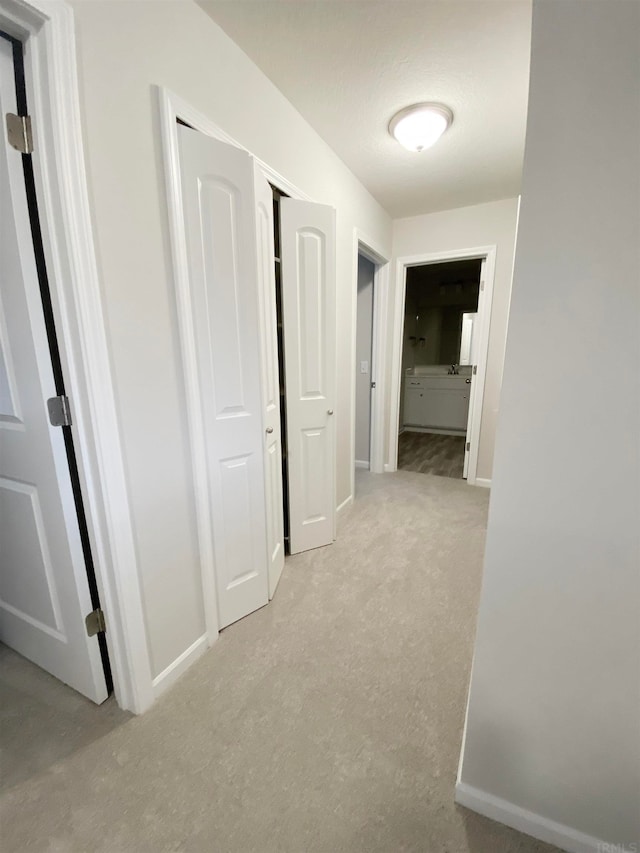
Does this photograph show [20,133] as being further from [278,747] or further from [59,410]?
[278,747]

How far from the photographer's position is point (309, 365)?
202 cm

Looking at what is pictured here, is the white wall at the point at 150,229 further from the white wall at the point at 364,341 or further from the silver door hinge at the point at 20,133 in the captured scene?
the white wall at the point at 364,341

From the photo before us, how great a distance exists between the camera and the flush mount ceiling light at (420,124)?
1796 mm

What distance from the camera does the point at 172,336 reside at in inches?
48.3

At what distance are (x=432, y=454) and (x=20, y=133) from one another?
440 cm

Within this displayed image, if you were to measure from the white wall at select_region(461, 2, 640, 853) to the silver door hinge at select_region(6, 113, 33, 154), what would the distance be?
1.22 m

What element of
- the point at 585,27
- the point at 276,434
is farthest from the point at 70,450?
the point at 585,27

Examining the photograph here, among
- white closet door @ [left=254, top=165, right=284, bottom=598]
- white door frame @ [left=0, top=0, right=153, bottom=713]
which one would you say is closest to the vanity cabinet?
white closet door @ [left=254, top=165, right=284, bottom=598]

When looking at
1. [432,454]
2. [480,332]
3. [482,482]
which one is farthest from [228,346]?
[432,454]

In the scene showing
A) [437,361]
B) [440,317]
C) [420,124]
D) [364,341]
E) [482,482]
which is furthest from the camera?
[437,361]

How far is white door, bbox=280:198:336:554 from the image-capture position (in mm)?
1846

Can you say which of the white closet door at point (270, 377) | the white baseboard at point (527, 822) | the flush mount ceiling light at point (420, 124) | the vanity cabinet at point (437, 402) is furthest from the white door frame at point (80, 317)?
the vanity cabinet at point (437, 402)

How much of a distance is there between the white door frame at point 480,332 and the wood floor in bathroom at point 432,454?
13.3 inches

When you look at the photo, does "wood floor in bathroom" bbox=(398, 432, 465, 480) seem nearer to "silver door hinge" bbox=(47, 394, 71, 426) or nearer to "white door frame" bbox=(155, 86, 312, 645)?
"white door frame" bbox=(155, 86, 312, 645)
